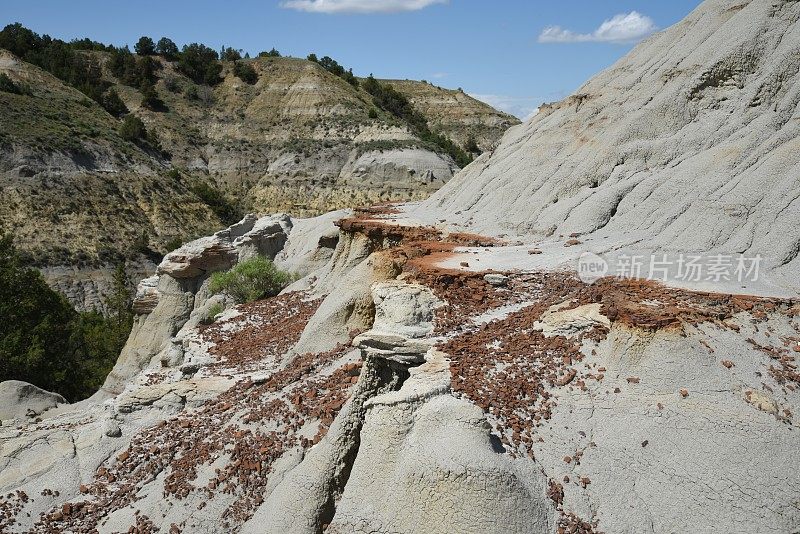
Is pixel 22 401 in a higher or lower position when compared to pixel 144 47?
lower

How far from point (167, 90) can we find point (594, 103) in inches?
A: 2461

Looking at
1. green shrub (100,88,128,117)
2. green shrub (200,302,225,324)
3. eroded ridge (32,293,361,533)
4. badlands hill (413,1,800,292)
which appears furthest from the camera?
green shrub (100,88,128,117)

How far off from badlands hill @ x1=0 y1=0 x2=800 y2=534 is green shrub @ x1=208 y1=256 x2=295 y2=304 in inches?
92.8

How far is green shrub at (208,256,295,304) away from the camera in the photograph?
75.7 feet

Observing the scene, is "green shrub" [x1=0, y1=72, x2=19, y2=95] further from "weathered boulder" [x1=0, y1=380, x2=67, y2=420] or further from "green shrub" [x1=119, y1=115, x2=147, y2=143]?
"weathered boulder" [x1=0, y1=380, x2=67, y2=420]

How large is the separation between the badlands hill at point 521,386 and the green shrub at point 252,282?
2358 mm

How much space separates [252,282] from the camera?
76.5 feet

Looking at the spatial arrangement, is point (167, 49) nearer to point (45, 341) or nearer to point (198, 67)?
point (198, 67)

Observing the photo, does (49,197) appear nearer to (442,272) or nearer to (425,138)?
(425,138)

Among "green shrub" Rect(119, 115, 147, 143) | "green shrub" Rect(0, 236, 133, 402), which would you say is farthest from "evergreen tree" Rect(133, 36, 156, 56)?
"green shrub" Rect(0, 236, 133, 402)

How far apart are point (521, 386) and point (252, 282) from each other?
1560 centimetres

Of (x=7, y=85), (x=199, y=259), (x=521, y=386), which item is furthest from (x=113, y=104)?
(x=521, y=386)

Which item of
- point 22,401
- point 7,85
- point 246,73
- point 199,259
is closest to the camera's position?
point 22,401

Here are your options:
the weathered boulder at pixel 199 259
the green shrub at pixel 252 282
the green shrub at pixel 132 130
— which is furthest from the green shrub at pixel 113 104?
the green shrub at pixel 252 282
